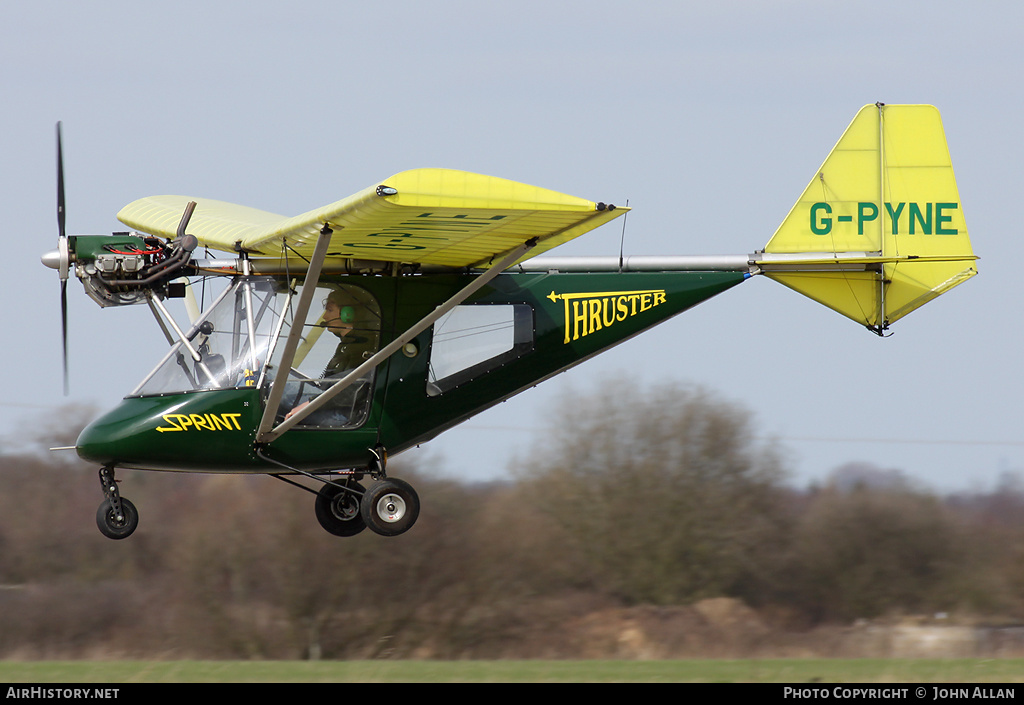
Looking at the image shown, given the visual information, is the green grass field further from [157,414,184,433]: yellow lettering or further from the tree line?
the tree line

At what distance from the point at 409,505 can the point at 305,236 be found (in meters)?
2.82

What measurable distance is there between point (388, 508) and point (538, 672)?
3272 millimetres

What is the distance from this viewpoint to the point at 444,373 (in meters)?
12.6

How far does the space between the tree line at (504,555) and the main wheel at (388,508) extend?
10.8 meters

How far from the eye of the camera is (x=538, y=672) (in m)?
14.0

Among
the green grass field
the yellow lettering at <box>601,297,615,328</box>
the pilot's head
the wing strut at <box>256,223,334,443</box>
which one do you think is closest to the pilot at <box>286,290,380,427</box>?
A: the pilot's head

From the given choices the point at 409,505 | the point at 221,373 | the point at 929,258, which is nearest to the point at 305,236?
the point at 221,373

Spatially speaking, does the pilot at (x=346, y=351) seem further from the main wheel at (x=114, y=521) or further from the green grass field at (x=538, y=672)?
the green grass field at (x=538, y=672)

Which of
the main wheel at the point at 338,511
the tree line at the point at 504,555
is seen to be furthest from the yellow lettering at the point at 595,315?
the tree line at the point at 504,555

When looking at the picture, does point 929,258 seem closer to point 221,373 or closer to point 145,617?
point 221,373

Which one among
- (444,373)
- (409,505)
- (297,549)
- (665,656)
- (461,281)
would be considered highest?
(461,281)

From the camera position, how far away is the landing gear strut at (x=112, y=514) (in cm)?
1185

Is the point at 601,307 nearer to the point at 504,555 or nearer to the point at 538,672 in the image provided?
the point at 538,672

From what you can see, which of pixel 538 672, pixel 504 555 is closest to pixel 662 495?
pixel 504 555
